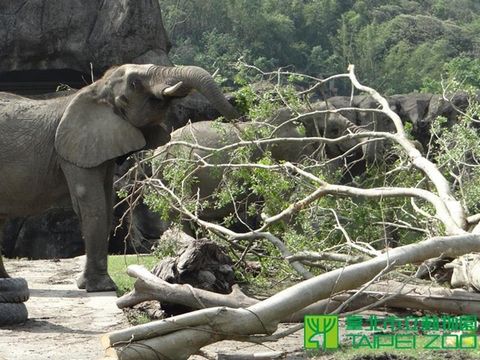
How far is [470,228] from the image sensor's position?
7805mm

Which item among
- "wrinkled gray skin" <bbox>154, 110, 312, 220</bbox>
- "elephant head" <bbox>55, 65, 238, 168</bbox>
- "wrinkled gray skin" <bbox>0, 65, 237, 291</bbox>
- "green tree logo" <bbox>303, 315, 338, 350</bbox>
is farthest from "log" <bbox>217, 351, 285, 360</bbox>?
"wrinkled gray skin" <bbox>154, 110, 312, 220</bbox>

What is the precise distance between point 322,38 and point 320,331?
185ft

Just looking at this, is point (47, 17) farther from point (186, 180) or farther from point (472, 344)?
point (472, 344)

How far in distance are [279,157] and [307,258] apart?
4616 mm

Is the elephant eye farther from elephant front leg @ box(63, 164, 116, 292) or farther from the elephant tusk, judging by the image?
elephant front leg @ box(63, 164, 116, 292)

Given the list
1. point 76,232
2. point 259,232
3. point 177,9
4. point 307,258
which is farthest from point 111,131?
point 177,9

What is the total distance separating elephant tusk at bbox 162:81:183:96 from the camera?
8789mm

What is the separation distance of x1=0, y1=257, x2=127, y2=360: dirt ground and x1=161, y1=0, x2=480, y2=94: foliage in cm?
3921

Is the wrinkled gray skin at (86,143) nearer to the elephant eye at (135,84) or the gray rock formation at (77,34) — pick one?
the elephant eye at (135,84)

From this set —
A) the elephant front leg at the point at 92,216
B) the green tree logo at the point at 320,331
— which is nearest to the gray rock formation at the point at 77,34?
the elephant front leg at the point at 92,216

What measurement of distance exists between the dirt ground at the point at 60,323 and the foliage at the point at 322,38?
39.2 meters

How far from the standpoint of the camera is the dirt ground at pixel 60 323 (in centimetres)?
647

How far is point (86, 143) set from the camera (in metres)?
9.38

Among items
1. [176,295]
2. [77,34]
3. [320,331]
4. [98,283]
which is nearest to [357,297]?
[320,331]
